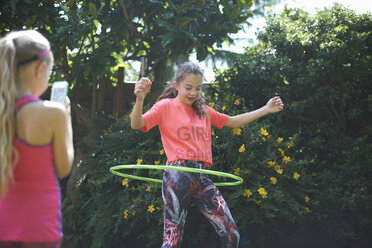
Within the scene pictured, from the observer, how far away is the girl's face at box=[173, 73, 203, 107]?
3189 mm

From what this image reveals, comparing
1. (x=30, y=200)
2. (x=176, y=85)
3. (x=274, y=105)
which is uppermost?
(x=176, y=85)

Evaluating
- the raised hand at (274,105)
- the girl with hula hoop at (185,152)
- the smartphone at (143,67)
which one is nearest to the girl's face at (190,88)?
the girl with hula hoop at (185,152)

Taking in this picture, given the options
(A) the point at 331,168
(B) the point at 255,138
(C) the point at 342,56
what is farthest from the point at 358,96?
(B) the point at 255,138

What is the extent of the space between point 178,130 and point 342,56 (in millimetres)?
2752

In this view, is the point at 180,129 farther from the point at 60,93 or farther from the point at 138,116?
the point at 60,93

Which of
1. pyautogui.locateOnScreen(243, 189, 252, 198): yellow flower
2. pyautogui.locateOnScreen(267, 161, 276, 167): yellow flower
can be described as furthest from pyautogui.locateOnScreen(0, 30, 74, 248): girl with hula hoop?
pyautogui.locateOnScreen(267, 161, 276, 167): yellow flower

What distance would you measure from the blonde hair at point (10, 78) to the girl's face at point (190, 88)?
158 cm

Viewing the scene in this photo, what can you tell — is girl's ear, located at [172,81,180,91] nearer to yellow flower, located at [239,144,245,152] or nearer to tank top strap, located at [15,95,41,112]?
yellow flower, located at [239,144,245,152]

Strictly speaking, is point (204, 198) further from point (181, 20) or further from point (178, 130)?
point (181, 20)

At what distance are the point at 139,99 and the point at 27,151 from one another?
1.35 meters

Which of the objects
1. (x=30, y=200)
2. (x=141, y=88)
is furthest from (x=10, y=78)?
(x=141, y=88)

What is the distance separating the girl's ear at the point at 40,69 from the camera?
5.56 ft

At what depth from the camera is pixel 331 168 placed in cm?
501

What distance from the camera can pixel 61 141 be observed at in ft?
5.42
